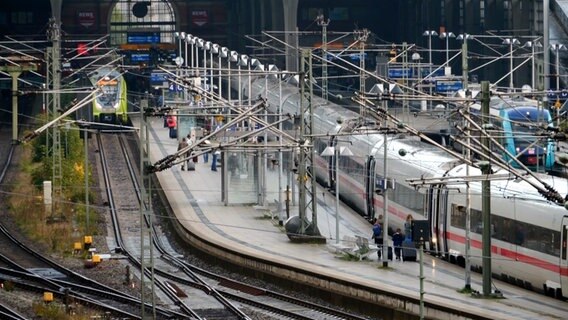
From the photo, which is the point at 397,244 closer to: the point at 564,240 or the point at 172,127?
the point at 564,240

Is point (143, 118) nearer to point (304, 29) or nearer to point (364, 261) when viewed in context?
point (364, 261)

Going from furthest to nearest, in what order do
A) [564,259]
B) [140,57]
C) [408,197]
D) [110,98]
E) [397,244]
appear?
[140,57]
[110,98]
[408,197]
[397,244]
[564,259]

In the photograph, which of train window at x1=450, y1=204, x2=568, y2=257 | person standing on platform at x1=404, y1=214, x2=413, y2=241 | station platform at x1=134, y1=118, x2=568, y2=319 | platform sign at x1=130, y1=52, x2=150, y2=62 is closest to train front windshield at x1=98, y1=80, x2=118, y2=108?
station platform at x1=134, y1=118, x2=568, y2=319

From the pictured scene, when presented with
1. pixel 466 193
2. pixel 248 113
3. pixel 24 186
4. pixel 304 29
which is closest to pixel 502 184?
pixel 466 193

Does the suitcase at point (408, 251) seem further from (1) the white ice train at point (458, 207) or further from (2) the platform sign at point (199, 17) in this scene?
(2) the platform sign at point (199, 17)

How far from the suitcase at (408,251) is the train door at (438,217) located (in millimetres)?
509

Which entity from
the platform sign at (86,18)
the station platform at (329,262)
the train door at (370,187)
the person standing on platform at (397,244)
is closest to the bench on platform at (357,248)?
the station platform at (329,262)

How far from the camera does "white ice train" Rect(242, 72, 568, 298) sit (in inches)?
1240

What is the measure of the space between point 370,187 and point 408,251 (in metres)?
7.89

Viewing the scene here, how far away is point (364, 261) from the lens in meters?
37.3

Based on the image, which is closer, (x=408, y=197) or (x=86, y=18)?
(x=408, y=197)

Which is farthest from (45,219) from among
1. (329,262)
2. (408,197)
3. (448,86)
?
(448,86)

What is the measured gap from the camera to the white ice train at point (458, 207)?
103 feet

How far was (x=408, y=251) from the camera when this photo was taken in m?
37.2
